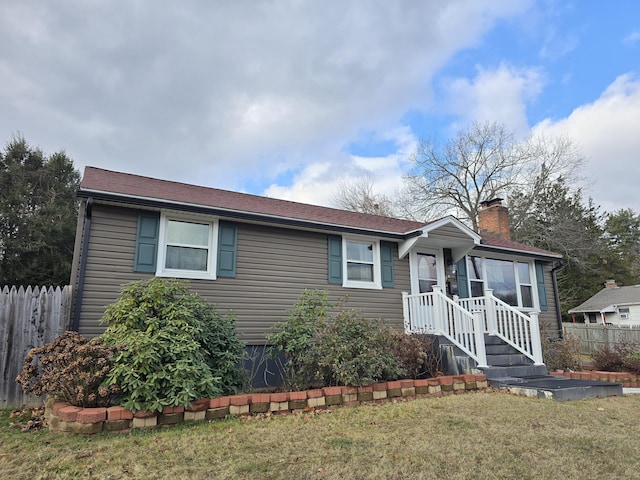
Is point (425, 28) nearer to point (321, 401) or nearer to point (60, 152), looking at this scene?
point (321, 401)

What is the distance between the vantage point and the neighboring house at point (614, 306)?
2548 cm

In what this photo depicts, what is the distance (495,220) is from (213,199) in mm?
10354

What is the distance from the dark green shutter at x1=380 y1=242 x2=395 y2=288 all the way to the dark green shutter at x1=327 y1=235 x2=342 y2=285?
115cm

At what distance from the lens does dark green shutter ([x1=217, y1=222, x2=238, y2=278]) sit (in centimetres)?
755

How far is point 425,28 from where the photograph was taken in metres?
10.7

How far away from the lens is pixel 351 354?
581cm

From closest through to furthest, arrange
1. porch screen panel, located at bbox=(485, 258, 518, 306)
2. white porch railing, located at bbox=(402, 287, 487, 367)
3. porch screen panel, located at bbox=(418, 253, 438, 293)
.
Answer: white porch railing, located at bbox=(402, 287, 487, 367) < porch screen panel, located at bbox=(418, 253, 438, 293) < porch screen panel, located at bbox=(485, 258, 518, 306)

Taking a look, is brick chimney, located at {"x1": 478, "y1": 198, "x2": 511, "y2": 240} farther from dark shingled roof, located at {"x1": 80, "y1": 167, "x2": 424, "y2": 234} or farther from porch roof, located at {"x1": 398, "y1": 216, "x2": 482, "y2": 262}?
dark shingled roof, located at {"x1": 80, "y1": 167, "x2": 424, "y2": 234}

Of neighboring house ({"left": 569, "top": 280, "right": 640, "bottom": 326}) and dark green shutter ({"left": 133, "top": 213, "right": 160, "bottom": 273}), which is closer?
dark green shutter ({"left": 133, "top": 213, "right": 160, "bottom": 273})

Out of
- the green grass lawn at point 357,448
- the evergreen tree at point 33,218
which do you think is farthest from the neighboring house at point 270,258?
the evergreen tree at point 33,218

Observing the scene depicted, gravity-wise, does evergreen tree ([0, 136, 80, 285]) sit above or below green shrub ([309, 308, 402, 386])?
above

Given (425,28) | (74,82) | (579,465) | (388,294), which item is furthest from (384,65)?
(579,465)

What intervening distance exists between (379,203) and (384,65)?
15209 mm

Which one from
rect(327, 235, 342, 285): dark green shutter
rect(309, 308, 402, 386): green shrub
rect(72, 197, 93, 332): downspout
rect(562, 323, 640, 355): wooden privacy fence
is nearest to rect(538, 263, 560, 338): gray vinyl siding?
rect(562, 323, 640, 355): wooden privacy fence
